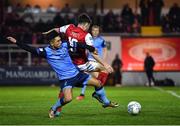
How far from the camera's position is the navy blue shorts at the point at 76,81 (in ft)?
43.3

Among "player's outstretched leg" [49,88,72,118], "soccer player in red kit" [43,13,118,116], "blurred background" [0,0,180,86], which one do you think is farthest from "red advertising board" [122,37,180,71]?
"player's outstretched leg" [49,88,72,118]

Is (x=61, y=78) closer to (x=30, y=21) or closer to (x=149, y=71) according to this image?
(x=149, y=71)

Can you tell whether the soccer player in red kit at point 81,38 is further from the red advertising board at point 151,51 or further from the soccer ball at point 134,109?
the red advertising board at point 151,51

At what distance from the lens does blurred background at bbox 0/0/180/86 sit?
103ft

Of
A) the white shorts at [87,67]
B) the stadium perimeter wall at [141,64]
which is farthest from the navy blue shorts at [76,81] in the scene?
the stadium perimeter wall at [141,64]

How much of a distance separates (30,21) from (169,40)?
838 cm

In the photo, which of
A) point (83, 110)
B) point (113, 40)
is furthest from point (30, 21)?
point (83, 110)

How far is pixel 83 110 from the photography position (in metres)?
14.9

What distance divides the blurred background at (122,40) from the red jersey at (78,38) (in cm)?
1693

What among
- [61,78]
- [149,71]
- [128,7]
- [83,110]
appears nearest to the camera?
[61,78]

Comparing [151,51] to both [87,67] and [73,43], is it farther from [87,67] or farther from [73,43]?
[73,43]

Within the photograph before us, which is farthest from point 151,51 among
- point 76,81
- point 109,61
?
point 76,81

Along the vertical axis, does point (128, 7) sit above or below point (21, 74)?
above

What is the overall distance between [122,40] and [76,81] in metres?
19.5
